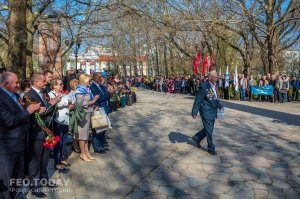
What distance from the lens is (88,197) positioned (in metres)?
5.79

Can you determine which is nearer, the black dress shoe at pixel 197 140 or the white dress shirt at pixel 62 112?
the white dress shirt at pixel 62 112

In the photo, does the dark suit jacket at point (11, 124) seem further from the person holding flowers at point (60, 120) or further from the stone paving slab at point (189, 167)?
the person holding flowers at point (60, 120)

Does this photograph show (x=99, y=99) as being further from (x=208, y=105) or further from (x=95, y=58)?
(x=95, y=58)

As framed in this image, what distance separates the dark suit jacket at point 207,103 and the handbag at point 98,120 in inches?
76.3

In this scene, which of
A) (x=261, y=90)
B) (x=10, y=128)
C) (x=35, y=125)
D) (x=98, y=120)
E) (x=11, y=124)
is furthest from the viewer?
(x=261, y=90)

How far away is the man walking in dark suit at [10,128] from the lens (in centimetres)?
479

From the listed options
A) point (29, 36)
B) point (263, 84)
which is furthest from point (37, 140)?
point (263, 84)

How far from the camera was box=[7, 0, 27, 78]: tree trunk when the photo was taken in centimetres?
1039

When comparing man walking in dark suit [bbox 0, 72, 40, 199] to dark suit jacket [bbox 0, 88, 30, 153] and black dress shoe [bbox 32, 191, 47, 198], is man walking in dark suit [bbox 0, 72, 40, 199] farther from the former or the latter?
black dress shoe [bbox 32, 191, 47, 198]

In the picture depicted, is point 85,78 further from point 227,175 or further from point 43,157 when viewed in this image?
point 227,175

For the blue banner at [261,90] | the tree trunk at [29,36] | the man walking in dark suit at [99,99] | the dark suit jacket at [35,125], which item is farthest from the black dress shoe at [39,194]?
the blue banner at [261,90]

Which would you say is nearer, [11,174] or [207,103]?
[11,174]

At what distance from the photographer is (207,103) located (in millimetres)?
8500

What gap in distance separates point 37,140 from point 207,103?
4011 millimetres
